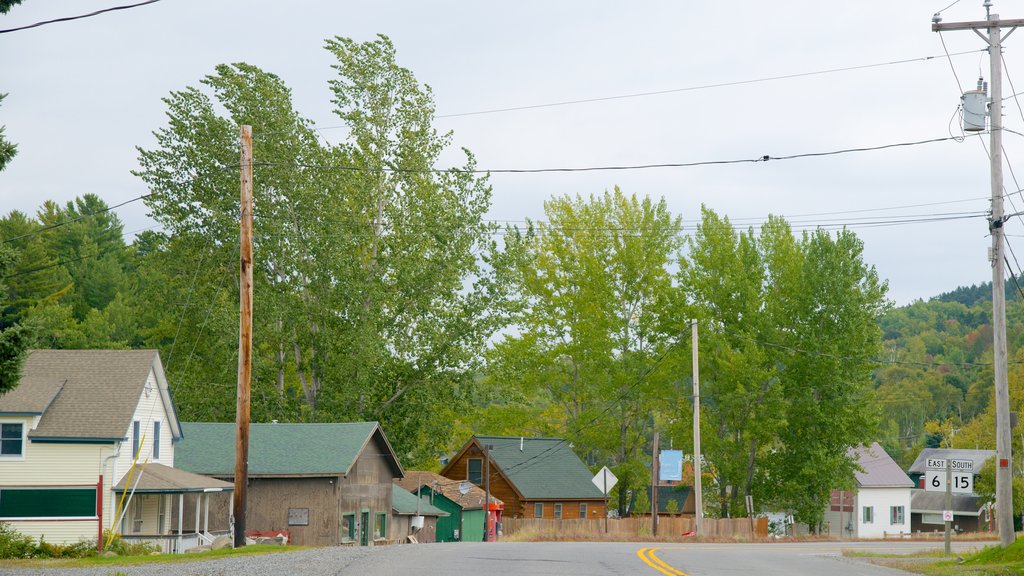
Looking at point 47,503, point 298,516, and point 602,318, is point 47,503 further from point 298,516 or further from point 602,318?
point 602,318

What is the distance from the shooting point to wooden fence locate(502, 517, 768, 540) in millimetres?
46344

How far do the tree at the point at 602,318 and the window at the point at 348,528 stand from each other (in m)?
17.5

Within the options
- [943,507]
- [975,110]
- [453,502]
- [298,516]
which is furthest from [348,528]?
[943,507]

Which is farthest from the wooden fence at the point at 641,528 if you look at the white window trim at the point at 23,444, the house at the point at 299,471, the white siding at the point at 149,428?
the white window trim at the point at 23,444

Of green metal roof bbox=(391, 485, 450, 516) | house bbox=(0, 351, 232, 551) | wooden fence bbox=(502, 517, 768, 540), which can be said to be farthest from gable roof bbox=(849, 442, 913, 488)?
house bbox=(0, 351, 232, 551)

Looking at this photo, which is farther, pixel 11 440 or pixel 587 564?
pixel 11 440

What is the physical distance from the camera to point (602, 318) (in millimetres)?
61906

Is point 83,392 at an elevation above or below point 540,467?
above

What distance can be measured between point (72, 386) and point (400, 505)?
22.4 meters

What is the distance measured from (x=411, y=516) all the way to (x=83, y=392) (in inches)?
944

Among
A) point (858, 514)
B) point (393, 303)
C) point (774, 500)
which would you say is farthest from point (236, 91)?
point (858, 514)

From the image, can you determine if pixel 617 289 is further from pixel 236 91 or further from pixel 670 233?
pixel 236 91

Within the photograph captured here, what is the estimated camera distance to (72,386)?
3631cm

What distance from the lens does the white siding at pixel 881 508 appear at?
254 ft
